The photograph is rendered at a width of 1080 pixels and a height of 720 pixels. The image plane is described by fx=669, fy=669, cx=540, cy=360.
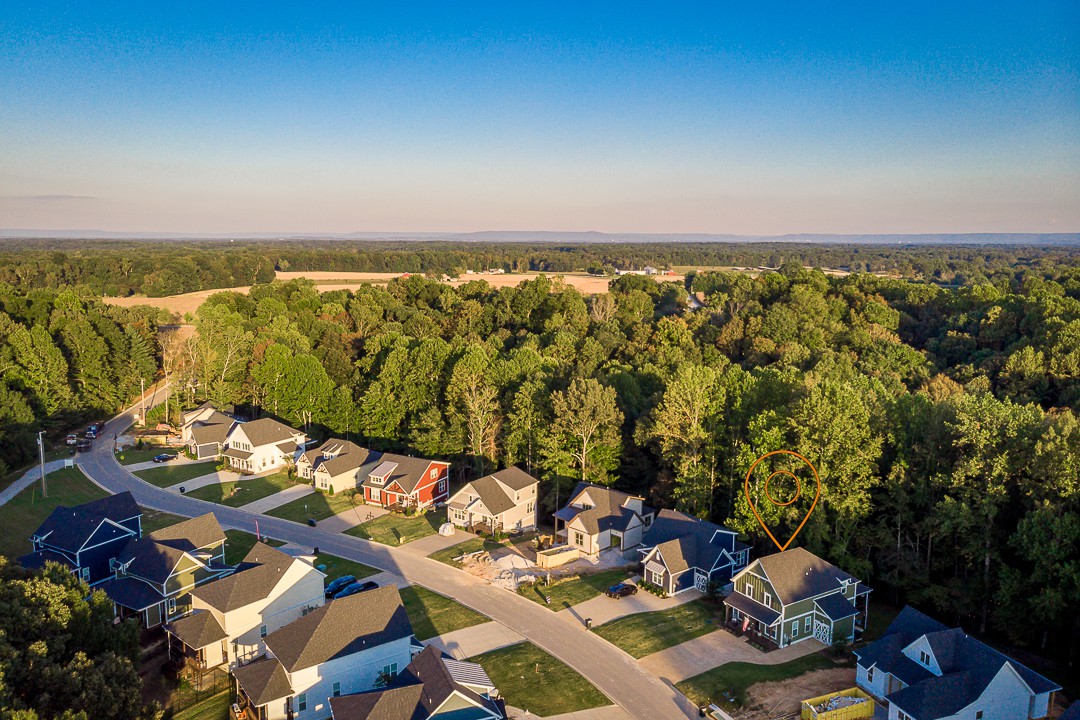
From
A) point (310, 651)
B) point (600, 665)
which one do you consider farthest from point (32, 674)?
point (600, 665)

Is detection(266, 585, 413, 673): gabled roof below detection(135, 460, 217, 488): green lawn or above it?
above

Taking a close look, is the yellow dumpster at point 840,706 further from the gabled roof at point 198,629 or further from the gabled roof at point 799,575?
the gabled roof at point 198,629

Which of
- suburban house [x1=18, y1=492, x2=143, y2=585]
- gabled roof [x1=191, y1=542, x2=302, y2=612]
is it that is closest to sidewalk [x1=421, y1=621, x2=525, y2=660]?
gabled roof [x1=191, y1=542, x2=302, y2=612]

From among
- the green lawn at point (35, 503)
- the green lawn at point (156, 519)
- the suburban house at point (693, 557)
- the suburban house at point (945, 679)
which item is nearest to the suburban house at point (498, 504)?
the suburban house at point (693, 557)

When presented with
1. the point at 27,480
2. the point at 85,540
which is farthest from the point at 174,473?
the point at 85,540

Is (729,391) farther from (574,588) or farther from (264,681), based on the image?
(264,681)

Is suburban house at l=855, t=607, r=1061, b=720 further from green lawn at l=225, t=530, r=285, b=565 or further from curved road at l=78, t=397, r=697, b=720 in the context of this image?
green lawn at l=225, t=530, r=285, b=565
